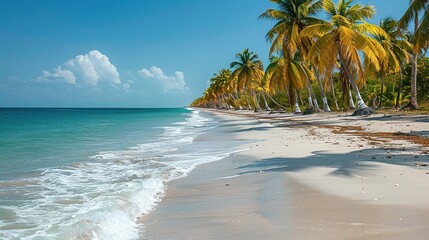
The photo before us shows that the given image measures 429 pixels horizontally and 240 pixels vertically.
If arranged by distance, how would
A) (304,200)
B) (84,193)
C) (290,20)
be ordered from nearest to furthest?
(304,200)
(84,193)
(290,20)

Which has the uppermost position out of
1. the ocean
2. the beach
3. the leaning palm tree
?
the leaning palm tree

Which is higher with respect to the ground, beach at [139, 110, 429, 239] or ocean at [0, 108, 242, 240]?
beach at [139, 110, 429, 239]

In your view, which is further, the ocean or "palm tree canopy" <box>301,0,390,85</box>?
"palm tree canopy" <box>301,0,390,85</box>

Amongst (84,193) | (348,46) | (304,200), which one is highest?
(348,46)

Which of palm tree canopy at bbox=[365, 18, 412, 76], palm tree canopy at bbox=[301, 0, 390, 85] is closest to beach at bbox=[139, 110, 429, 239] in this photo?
palm tree canopy at bbox=[301, 0, 390, 85]

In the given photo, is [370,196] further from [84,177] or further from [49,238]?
[84,177]

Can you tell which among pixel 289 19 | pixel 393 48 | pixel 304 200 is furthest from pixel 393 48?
pixel 304 200

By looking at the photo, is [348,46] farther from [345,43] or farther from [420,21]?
[420,21]

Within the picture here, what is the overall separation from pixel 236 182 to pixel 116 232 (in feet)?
10.6

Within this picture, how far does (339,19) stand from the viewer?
84.4ft

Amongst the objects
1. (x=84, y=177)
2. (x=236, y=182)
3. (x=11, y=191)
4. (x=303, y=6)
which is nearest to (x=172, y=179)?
(x=236, y=182)

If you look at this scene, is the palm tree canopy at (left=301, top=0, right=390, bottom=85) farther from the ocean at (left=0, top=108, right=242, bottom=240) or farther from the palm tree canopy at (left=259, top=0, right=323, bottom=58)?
the ocean at (left=0, top=108, right=242, bottom=240)

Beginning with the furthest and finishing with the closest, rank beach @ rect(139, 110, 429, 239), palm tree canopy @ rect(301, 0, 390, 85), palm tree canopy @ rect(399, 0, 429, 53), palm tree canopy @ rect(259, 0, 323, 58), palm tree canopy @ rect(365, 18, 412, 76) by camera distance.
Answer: palm tree canopy @ rect(365, 18, 412, 76) → palm tree canopy @ rect(259, 0, 323, 58) → palm tree canopy @ rect(301, 0, 390, 85) → palm tree canopy @ rect(399, 0, 429, 53) → beach @ rect(139, 110, 429, 239)

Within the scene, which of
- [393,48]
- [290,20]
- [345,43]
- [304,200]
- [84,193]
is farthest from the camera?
[393,48]
